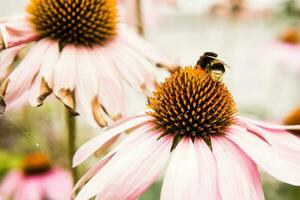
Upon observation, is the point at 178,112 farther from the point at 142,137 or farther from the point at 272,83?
the point at 272,83

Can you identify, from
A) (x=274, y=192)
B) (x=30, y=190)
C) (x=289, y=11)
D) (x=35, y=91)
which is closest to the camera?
(x=35, y=91)

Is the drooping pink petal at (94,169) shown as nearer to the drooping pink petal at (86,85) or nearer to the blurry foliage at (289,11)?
the drooping pink petal at (86,85)

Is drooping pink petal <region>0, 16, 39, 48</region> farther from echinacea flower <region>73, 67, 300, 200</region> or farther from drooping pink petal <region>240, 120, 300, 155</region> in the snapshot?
drooping pink petal <region>240, 120, 300, 155</region>

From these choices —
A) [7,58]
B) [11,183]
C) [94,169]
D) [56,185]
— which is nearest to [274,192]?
[56,185]

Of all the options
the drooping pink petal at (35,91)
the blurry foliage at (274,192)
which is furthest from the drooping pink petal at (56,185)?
the drooping pink petal at (35,91)

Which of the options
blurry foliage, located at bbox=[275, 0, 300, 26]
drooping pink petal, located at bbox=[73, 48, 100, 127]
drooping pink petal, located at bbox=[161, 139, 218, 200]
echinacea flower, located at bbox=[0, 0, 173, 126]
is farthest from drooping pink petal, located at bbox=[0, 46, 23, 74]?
blurry foliage, located at bbox=[275, 0, 300, 26]

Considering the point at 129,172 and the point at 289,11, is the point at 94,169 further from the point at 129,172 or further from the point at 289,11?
the point at 289,11
